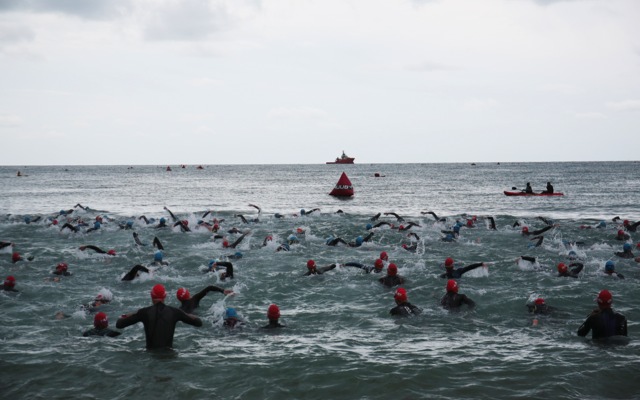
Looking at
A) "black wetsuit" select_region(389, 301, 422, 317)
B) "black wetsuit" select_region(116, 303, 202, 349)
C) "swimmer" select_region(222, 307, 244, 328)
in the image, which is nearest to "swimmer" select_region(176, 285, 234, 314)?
"swimmer" select_region(222, 307, 244, 328)

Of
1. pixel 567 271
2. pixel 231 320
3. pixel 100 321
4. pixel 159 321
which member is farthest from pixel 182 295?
pixel 567 271

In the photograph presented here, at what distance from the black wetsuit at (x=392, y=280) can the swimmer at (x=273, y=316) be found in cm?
466

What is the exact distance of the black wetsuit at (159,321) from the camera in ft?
31.4

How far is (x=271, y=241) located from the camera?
75.1ft

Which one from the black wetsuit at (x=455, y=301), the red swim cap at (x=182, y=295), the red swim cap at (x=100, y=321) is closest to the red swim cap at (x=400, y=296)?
the black wetsuit at (x=455, y=301)

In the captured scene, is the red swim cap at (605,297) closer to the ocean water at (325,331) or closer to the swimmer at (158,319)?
the ocean water at (325,331)

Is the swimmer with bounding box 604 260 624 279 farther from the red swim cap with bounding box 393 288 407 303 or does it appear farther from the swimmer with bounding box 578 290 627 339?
the red swim cap with bounding box 393 288 407 303

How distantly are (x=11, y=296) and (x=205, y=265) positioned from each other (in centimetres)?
627

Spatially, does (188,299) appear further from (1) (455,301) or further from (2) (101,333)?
(1) (455,301)

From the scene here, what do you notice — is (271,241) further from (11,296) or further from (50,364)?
(50,364)

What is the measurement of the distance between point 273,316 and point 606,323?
693 centimetres

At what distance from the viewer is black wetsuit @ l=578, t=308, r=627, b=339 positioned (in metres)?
10.3

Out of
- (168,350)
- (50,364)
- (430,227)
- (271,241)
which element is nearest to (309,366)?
(168,350)

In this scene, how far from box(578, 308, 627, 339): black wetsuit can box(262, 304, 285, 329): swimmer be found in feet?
21.4
